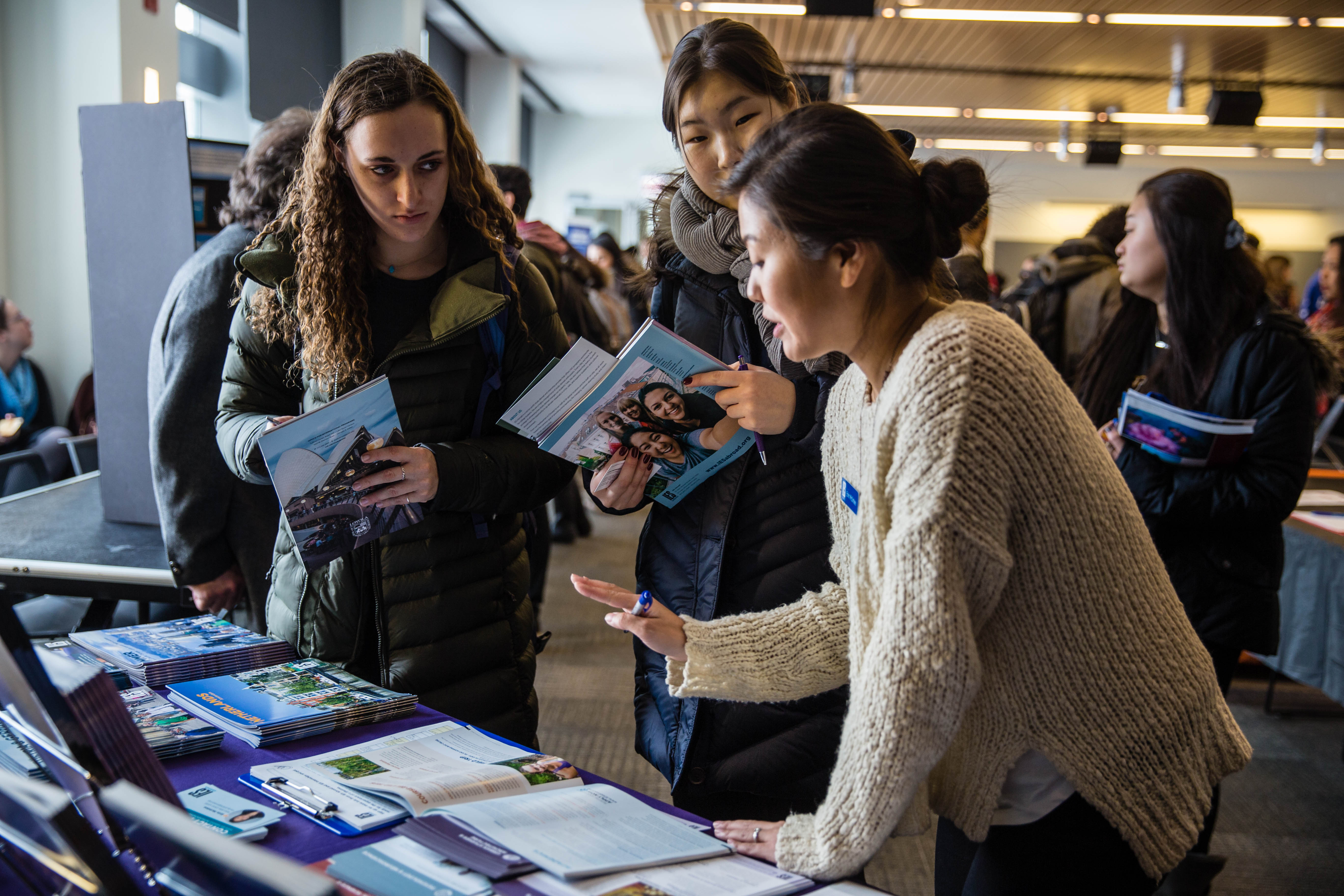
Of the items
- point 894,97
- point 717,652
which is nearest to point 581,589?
point 717,652

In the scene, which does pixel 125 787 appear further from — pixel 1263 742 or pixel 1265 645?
pixel 1263 742

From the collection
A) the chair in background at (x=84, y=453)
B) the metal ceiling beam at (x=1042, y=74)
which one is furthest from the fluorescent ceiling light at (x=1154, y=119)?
the chair in background at (x=84, y=453)

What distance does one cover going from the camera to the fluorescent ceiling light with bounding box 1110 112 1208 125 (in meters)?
10.8

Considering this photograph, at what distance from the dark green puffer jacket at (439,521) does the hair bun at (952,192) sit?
30.3 inches

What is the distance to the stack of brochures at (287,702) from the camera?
124cm

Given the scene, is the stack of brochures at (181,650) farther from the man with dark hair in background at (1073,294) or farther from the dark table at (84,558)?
the man with dark hair in background at (1073,294)

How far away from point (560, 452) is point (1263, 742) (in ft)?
10.3

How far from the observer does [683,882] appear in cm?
94

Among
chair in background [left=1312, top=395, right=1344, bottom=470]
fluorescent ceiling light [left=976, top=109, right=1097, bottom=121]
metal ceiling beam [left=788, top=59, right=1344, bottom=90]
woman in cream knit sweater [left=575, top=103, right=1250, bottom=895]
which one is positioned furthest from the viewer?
fluorescent ceiling light [left=976, top=109, right=1097, bottom=121]

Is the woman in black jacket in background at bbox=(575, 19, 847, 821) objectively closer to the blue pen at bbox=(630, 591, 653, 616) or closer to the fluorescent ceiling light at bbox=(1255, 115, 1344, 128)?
the blue pen at bbox=(630, 591, 653, 616)

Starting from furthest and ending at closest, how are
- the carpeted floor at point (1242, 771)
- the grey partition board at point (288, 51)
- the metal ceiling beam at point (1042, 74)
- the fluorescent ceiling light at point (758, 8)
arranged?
the metal ceiling beam at point (1042, 74) → the fluorescent ceiling light at point (758, 8) → the grey partition board at point (288, 51) → the carpeted floor at point (1242, 771)

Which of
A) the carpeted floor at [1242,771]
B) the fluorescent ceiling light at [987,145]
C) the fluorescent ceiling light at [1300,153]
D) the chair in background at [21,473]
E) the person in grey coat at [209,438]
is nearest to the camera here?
the person in grey coat at [209,438]

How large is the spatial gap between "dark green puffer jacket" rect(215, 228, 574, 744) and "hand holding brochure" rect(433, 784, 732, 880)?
51cm

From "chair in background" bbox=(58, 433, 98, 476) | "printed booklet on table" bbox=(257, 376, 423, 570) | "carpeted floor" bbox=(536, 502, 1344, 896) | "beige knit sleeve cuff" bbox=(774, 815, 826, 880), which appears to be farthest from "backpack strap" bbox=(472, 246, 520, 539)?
"chair in background" bbox=(58, 433, 98, 476)
